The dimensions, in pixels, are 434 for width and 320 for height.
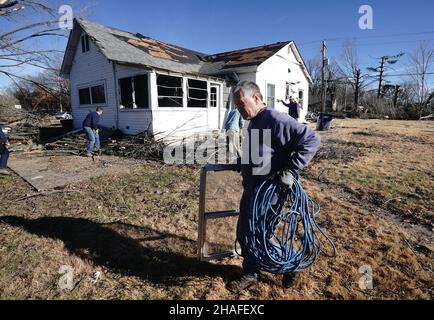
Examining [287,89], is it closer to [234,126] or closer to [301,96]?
[301,96]

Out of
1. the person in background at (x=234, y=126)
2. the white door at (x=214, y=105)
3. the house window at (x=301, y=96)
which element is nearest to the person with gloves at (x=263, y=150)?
the person in background at (x=234, y=126)

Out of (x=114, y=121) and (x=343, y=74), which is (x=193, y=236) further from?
(x=343, y=74)

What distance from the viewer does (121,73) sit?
11.6 m

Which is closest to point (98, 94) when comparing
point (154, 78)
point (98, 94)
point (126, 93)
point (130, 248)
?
point (98, 94)

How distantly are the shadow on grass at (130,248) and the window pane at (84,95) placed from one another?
11822 millimetres

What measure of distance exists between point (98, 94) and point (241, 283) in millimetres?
13625

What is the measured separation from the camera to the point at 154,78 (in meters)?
10.6


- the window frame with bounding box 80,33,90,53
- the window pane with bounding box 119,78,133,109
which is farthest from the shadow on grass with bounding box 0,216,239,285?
the window frame with bounding box 80,33,90,53

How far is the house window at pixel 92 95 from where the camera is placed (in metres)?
13.1

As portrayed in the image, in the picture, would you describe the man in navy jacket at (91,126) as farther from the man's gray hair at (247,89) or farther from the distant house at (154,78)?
the man's gray hair at (247,89)

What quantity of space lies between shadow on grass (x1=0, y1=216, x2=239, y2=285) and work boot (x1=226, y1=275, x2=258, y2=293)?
0.65 ft

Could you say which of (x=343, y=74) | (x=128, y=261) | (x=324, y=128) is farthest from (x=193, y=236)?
(x=343, y=74)
